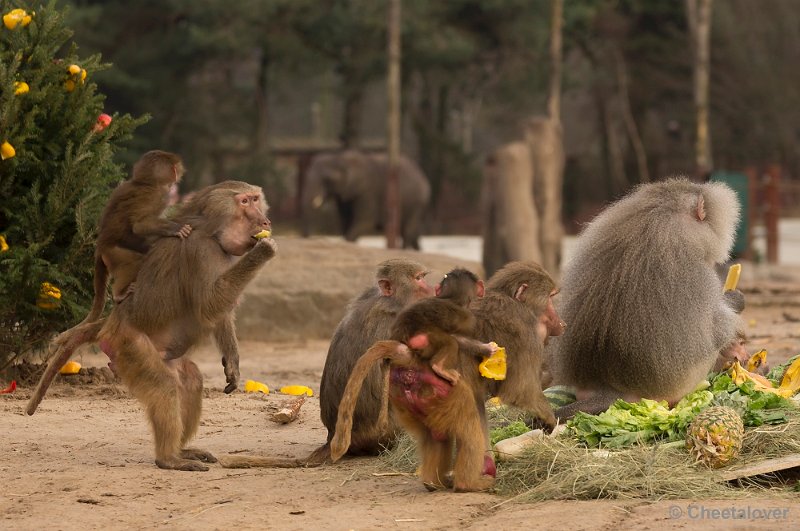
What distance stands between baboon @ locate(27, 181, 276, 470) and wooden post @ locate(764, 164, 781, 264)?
15.0 m

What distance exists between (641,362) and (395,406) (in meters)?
1.59

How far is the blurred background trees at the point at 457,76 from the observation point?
2786 centimetres

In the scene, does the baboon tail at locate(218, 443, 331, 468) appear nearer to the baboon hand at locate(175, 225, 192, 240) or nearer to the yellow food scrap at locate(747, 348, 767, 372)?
the baboon hand at locate(175, 225, 192, 240)

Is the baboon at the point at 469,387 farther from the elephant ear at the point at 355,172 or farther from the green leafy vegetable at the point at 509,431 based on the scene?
the elephant ear at the point at 355,172

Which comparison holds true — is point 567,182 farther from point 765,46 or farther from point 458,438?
point 458,438

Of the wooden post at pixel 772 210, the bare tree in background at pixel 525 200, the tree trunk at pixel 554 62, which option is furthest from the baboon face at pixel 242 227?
the tree trunk at pixel 554 62

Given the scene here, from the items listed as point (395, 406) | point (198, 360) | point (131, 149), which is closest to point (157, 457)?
point (395, 406)

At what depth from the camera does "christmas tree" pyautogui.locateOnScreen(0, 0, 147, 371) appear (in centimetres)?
834

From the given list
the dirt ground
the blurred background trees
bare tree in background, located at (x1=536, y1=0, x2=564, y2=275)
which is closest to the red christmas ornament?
the dirt ground

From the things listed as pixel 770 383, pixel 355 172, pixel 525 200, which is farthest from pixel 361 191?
pixel 770 383

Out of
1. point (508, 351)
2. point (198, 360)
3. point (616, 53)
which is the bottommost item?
point (198, 360)

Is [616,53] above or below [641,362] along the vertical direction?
above

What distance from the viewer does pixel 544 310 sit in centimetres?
639

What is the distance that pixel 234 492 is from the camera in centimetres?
605
